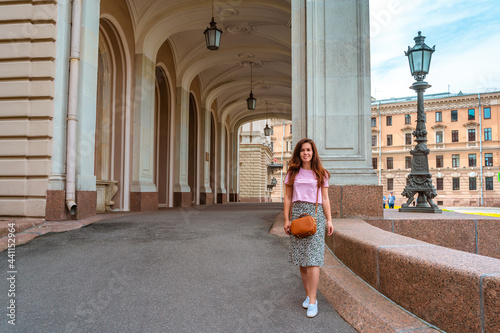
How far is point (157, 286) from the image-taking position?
12.1 feet

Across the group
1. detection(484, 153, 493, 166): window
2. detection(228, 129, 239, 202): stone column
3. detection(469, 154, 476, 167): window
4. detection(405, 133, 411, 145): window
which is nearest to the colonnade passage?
detection(228, 129, 239, 202): stone column

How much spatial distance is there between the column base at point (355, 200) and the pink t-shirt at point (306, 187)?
2.94 meters

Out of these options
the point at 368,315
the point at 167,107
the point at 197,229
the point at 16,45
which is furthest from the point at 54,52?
the point at 167,107

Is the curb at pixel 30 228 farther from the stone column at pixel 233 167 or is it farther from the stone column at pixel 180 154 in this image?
the stone column at pixel 233 167

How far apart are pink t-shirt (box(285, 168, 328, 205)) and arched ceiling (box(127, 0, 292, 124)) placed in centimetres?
886

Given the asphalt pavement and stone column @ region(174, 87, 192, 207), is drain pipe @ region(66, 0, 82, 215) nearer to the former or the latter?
the asphalt pavement

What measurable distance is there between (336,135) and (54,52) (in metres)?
5.28

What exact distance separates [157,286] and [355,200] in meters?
3.82

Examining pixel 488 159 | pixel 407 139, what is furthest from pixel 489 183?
pixel 407 139

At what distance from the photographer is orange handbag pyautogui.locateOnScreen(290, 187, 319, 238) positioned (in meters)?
3.18

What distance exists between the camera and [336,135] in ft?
22.2

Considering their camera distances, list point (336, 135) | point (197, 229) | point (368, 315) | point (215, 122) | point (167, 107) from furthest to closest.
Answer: point (215, 122) → point (167, 107) → point (336, 135) → point (197, 229) → point (368, 315)

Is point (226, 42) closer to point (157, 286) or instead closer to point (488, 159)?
point (157, 286)

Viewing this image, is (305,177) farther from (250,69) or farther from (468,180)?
(468,180)
